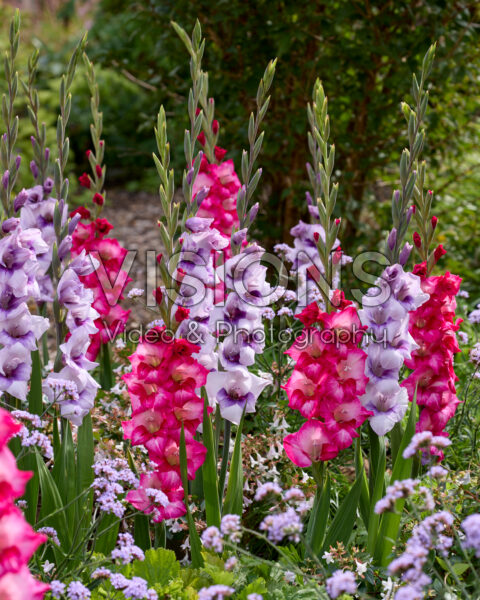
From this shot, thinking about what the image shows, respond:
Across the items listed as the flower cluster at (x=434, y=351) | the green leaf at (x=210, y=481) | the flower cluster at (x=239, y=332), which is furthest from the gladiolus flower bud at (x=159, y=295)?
the flower cluster at (x=434, y=351)

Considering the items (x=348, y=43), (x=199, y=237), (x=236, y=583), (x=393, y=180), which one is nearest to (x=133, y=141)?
(x=393, y=180)

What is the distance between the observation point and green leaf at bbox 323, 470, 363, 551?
188cm

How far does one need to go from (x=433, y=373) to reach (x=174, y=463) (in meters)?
0.77

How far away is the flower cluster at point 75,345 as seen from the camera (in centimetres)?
194

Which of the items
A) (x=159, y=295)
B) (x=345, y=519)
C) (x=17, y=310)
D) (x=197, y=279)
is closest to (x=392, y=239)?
(x=197, y=279)

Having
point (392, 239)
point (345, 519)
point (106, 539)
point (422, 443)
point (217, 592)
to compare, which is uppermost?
point (392, 239)

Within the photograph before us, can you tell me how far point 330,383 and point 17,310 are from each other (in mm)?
828

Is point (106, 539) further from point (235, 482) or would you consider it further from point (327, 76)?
point (327, 76)

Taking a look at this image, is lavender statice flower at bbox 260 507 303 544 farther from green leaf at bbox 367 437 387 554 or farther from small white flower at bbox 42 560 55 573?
small white flower at bbox 42 560 55 573

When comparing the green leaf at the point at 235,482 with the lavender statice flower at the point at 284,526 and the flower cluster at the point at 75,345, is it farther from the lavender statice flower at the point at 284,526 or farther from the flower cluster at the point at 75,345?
the lavender statice flower at the point at 284,526

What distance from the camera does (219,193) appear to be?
2.54 meters

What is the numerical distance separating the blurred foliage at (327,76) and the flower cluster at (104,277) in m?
1.49

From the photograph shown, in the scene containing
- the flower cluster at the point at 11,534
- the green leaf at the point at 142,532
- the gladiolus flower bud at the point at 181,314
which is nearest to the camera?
the flower cluster at the point at 11,534

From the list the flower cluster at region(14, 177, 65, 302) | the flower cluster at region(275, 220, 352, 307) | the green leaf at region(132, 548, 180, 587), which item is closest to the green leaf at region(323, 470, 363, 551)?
the green leaf at region(132, 548, 180, 587)
